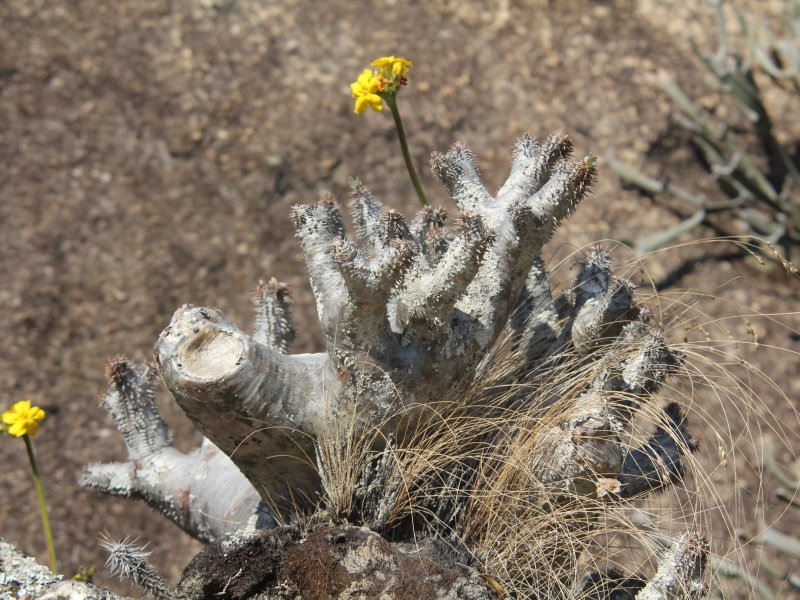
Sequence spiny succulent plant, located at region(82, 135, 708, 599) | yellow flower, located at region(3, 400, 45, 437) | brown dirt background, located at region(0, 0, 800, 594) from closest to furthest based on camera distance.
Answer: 1. spiny succulent plant, located at region(82, 135, 708, 599)
2. yellow flower, located at region(3, 400, 45, 437)
3. brown dirt background, located at region(0, 0, 800, 594)

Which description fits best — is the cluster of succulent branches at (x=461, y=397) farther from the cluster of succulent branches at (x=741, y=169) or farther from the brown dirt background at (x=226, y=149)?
the cluster of succulent branches at (x=741, y=169)

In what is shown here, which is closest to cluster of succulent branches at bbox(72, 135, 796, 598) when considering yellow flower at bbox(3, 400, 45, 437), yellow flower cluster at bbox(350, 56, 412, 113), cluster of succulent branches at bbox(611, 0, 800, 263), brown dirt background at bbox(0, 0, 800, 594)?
yellow flower cluster at bbox(350, 56, 412, 113)

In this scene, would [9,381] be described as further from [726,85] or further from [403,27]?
[726,85]

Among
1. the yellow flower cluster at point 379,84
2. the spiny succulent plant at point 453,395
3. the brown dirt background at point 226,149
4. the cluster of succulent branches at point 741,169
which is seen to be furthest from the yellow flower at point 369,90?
the cluster of succulent branches at point 741,169

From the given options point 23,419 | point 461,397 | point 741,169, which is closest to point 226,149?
point 741,169

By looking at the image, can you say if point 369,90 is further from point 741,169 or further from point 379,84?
point 741,169

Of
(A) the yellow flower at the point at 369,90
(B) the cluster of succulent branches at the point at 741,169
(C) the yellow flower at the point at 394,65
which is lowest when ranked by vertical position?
(B) the cluster of succulent branches at the point at 741,169

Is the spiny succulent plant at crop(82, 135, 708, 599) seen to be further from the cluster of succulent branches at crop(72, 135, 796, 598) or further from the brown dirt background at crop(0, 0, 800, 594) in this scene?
the brown dirt background at crop(0, 0, 800, 594)
